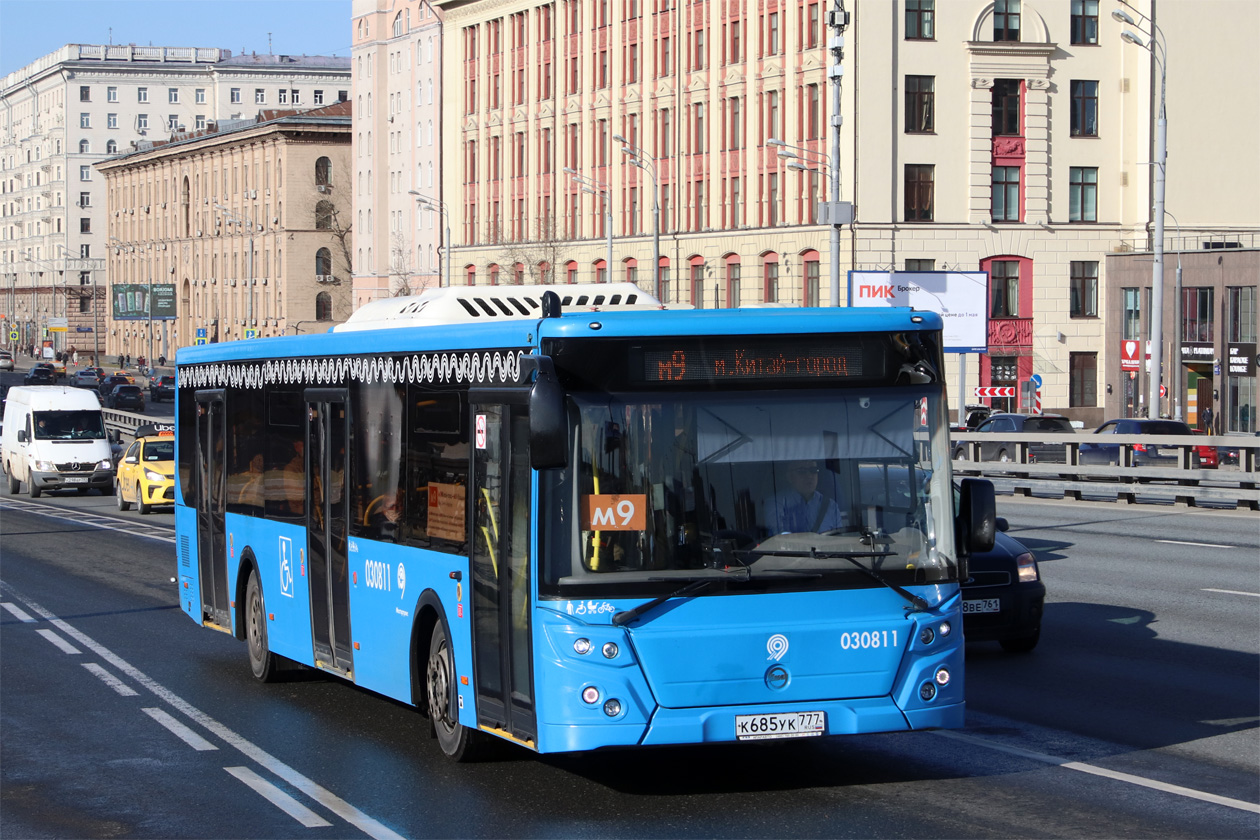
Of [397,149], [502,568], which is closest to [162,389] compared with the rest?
[397,149]

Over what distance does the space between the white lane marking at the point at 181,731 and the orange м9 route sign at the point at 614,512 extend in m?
3.56

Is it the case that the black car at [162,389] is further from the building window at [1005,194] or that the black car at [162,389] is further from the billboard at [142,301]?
the building window at [1005,194]

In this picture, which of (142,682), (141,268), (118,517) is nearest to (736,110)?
(118,517)

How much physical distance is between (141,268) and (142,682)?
136m

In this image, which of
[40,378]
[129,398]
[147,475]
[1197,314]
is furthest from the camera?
[40,378]

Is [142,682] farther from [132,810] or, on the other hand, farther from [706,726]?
[706,726]

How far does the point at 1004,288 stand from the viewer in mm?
68438

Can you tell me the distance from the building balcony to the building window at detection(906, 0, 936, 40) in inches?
→ 437

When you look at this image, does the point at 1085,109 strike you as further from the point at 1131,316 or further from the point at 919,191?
the point at 1131,316

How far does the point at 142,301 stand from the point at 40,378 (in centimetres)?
1731

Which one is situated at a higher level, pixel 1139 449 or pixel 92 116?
pixel 92 116

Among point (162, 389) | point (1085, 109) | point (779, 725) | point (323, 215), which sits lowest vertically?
point (162, 389)

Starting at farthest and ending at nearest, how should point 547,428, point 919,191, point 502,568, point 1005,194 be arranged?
point 1005,194 < point 919,191 < point 502,568 < point 547,428

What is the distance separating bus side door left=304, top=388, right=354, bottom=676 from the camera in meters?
11.7
